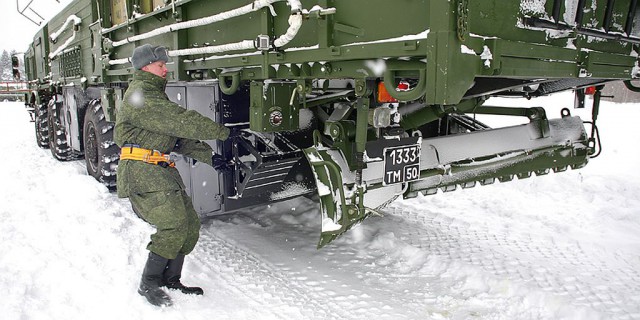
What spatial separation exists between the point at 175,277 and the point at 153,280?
0.60 ft

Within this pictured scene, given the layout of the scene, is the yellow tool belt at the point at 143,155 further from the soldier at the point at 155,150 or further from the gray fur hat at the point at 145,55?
the gray fur hat at the point at 145,55

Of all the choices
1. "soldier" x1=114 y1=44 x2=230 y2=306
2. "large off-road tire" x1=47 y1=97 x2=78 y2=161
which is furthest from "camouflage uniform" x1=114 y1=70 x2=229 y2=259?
"large off-road tire" x1=47 y1=97 x2=78 y2=161

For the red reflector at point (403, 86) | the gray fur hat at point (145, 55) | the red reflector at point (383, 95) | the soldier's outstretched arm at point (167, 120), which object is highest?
the gray fur hat at point (145, 55)

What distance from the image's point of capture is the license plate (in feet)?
11.0

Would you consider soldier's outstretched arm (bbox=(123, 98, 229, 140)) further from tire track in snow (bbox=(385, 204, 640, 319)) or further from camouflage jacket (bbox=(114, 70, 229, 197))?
tire track in snow (bbox=(385, 204, 640, 319))

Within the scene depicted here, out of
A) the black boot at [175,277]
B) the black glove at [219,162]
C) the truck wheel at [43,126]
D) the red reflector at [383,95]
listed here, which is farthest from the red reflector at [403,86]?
the truck wheel at [43,126]

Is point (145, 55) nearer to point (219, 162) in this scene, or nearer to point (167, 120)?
point (167, 120)

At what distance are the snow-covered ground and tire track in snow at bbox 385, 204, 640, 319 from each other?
0.02 m

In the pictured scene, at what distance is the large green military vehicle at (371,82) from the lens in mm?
2551

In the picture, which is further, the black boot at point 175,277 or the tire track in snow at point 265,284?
the black boot at point 175,277

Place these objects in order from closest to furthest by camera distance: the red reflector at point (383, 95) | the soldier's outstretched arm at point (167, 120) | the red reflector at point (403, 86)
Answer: the red reflector at point (403, 86) → the red reflector at point (383, 95) → the soldier's outstretched arm at point (167, 120)

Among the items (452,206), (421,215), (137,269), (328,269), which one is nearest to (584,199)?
(452,206)

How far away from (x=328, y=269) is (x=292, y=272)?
301mm

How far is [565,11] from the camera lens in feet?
9.91
